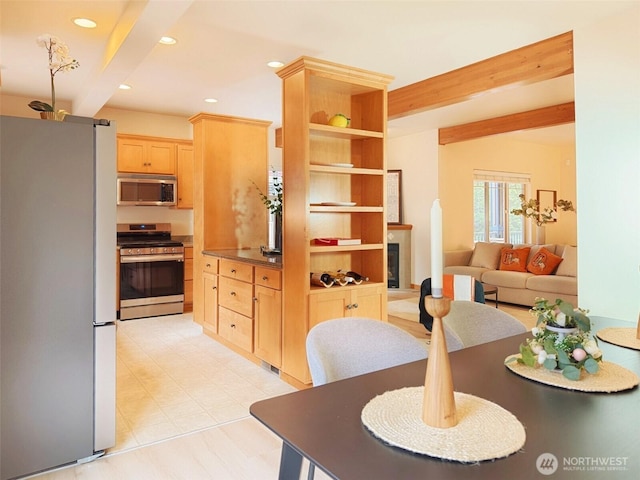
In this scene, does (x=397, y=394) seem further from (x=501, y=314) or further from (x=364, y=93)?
(x=364, y=93)

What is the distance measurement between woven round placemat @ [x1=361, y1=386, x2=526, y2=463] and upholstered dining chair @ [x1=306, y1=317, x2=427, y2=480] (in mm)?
358

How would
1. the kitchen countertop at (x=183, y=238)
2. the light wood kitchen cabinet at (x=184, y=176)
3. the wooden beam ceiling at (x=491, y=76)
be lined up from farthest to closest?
the kitchen countertop at (x=183, y=238) → the light wood kitchen cabinet at (x=184, y=176) → the wooden beam ceiling at (x=491, y=76)

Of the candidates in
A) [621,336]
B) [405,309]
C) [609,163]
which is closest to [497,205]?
[405,309]

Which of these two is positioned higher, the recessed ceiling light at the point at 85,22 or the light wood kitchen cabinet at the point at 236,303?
the recessed ceiling light at the point at 85,22

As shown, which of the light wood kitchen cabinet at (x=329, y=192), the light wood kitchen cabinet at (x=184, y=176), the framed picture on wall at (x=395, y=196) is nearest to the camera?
the light wood kitchen cabinet at (x=329, y=192)

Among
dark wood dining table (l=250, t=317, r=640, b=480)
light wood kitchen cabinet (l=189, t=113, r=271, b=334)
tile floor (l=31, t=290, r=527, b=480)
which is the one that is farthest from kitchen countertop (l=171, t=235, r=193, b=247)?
dark wood dining table (l=250, t=317, r=640, b=480)

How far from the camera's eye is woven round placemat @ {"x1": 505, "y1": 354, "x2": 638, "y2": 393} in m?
1.15

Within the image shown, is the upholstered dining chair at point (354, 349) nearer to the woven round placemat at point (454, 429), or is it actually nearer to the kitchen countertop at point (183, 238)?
the woven round placemat at point (454, 429)

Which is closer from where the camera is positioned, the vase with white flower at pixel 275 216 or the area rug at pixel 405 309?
the vase with white flower at pixel 275 216

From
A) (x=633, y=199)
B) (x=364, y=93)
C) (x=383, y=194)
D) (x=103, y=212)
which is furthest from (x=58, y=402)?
(x=633, y=199)

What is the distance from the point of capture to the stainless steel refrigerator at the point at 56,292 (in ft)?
6.49

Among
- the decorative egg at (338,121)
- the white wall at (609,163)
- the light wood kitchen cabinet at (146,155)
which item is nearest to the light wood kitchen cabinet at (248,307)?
the decorative egg at (338,121)

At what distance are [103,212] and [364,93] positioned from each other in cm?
220

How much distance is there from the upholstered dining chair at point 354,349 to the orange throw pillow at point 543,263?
509 centimetres
